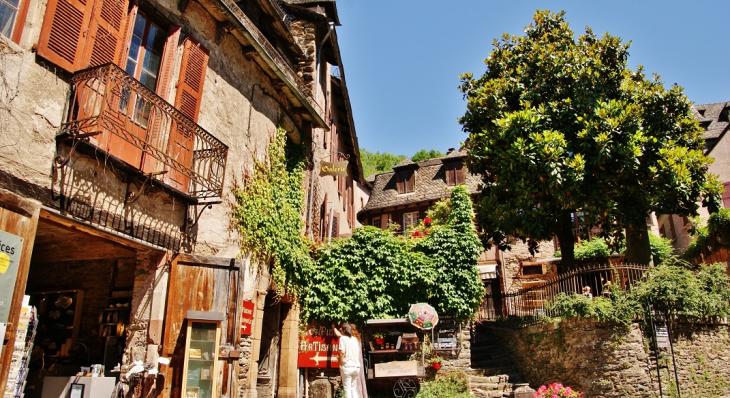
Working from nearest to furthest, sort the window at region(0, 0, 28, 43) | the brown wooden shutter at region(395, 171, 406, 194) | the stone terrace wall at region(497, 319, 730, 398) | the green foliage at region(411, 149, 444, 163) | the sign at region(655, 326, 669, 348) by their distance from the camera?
1. the window at region(0, 0, 28, 43)
2. the stone terrace wall at region(497, 319, 730, 398)
3. the sign at region(655, 326, 669, 348)
4. the brown wooden shutter at region(395, 171, 406, 194)
5. the green foliage at region(411, 149, 444, 163)

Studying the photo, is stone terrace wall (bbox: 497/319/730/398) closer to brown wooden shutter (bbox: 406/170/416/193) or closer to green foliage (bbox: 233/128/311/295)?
green foliage (bbox: 233/128/311/295)

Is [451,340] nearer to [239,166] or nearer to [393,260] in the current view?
[393,260]

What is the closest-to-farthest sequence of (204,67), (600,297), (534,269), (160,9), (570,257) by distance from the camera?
(160,9) < (204,67) < (600,297) < (570,257) < (534,269)

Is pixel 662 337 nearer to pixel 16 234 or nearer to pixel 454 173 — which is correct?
pixel 16 234

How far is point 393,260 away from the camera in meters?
13.8

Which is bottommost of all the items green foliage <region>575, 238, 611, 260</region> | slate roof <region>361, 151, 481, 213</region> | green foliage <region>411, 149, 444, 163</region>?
green foliage <region>575, 238, 611, 260</region>

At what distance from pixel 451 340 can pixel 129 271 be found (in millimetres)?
7673

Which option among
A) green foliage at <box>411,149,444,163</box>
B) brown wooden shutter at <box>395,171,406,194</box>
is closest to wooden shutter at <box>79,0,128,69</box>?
brown wooden shutter at <box>395,171,406,194</box>

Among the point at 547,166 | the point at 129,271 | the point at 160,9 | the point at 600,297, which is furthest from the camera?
the point at 547,166

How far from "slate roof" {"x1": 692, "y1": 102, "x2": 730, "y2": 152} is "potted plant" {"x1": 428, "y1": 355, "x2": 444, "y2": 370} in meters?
18.8

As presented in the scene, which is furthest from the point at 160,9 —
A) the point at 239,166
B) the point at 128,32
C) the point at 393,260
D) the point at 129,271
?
the point at 393,260

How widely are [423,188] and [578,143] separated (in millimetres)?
12151

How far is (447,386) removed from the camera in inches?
505

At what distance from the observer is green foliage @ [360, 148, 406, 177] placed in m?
55.0
